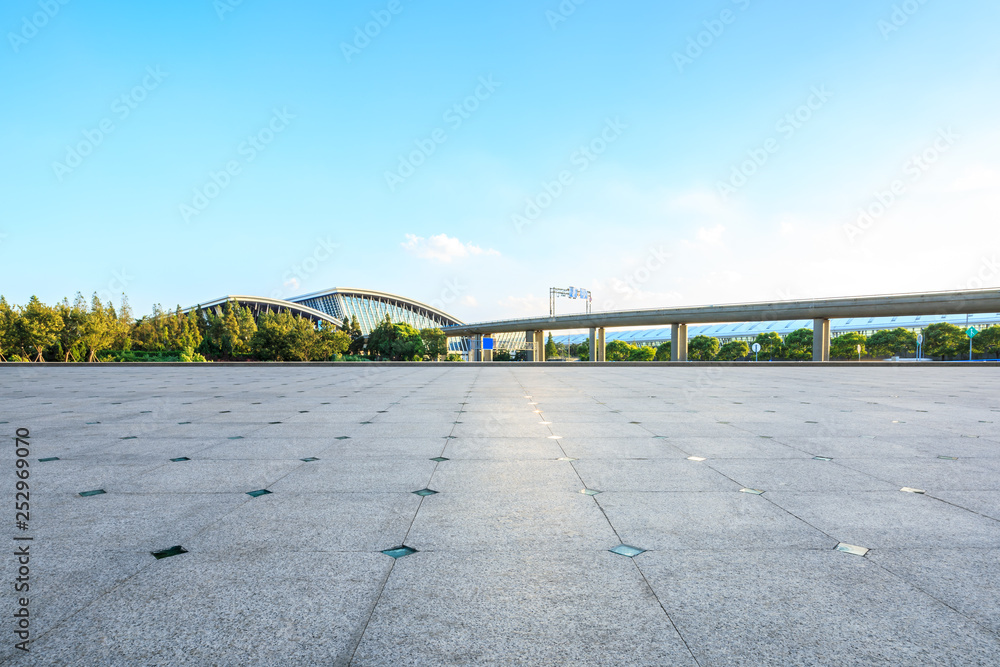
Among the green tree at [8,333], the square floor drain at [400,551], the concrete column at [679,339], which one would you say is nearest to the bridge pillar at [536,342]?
the concrete column at [679,339]

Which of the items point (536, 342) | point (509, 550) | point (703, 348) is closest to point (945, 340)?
point (703, 348)

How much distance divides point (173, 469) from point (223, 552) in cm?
303

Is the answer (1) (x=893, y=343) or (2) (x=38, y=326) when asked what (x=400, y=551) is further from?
(1) (x=893, y=343)

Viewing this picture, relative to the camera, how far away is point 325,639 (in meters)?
2.51

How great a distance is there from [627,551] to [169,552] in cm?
323

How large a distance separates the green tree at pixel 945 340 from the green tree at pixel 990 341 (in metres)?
2.19

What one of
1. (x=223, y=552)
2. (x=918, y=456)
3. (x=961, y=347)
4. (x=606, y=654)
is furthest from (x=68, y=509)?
(x=961, y=347)

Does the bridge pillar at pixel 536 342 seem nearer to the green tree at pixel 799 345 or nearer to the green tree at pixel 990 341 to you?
the green tree at pixel 799 345

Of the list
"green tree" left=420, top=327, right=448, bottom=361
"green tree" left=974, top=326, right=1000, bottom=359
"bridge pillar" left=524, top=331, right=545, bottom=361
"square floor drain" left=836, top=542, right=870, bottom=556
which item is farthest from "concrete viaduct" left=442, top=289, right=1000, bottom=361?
"square floor drain" left=836, top=542, right=870, bottom=556

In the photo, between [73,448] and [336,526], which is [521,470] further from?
[73,448]

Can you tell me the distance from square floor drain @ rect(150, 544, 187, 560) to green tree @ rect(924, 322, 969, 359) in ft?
348

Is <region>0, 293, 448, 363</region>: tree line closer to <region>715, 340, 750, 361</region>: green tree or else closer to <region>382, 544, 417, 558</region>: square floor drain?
<region>382, 544, 417, 558</region>: square floor drain

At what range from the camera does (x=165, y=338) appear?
5831 cm

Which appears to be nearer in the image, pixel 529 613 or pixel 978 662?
pixel 978 662
